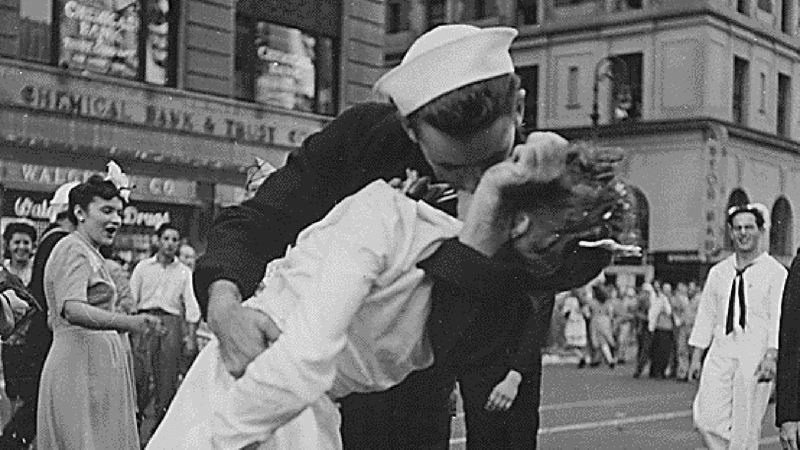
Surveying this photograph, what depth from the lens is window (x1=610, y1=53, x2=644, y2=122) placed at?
36.6 metres

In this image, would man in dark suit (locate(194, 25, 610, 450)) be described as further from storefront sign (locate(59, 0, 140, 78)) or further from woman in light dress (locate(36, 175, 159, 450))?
storefront sign (locate(59, 0, 140, 78))

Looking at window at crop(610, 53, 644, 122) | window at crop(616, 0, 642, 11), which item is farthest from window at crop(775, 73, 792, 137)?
window at crop(616, 0, 642, 11)

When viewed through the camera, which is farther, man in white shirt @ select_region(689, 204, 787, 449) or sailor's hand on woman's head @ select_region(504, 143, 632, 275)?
man in white shirt @ select_region(689, 204, 787, 449)

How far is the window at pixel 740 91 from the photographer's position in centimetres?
3784

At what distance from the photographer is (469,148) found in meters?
2.27

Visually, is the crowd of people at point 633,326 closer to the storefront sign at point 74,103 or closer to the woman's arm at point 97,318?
the storefront sign at point 74,103

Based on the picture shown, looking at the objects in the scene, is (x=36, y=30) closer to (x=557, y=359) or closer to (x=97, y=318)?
(x=97, y=318)

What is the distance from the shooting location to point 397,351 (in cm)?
231

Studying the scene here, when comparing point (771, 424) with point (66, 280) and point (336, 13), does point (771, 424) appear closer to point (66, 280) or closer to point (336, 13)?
point (66, 280)

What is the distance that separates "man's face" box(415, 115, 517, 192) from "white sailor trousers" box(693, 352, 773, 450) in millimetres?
6412

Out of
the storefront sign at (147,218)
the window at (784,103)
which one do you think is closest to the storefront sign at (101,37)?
the storefront sign at (147,218)

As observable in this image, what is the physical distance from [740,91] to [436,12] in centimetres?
1043

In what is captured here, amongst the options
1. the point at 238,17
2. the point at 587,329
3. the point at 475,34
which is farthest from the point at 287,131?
the point at 475,34

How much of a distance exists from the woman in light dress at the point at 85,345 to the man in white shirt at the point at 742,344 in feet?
12.8
